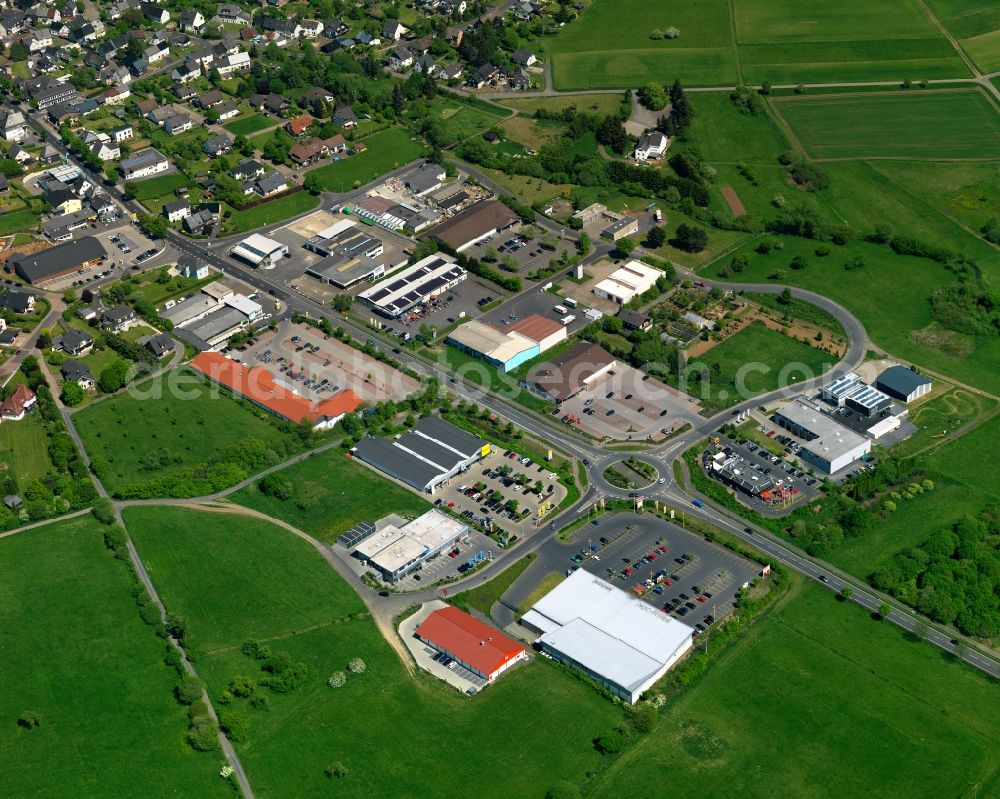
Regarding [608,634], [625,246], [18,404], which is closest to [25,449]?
[18,404]

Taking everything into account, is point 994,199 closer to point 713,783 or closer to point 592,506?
point 592,506

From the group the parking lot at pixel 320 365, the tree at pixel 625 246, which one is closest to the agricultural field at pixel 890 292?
the tree at pixel 625 246

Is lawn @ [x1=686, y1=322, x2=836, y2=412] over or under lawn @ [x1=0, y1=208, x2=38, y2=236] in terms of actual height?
under

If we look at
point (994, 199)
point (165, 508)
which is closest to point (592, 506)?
point (165, 508)

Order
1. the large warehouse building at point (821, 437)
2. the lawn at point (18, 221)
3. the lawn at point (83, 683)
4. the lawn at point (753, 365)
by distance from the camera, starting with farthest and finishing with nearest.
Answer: the lawn at point (18, 221) → the lawn at point (753, 365) → the large warehouse building at point (821, 437) → the lawn at point (83, 683)

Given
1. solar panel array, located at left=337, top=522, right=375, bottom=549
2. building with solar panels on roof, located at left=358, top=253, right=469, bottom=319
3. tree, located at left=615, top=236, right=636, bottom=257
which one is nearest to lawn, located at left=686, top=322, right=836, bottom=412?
tree, located at left=615, top=236, right=636, bottom=257

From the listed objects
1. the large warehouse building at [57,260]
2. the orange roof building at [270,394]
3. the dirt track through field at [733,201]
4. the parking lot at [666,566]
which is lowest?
the parking lot at [666,566]

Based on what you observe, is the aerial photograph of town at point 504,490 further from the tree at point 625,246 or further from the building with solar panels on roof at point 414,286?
the tree at point 625,246

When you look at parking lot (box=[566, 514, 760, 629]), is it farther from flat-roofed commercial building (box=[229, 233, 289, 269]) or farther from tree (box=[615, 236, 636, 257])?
flat-roofed commercial building (box=[229, 233, 289, 269])
